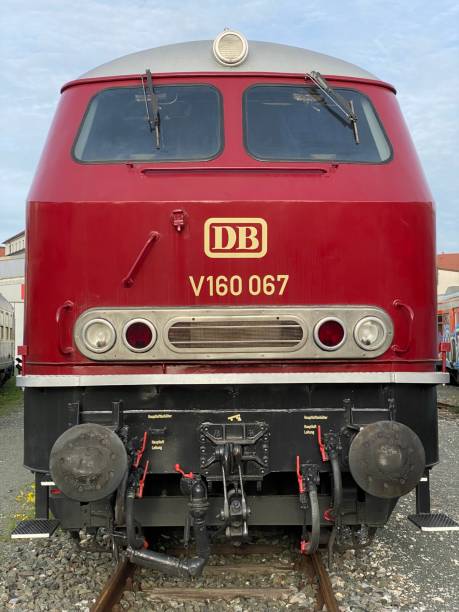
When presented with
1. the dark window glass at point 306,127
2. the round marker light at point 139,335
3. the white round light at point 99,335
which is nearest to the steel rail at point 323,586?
the round marker light at point 139,335

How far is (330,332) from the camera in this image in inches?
163

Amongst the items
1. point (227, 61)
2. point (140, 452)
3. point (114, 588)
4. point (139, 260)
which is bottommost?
point (114, 588)

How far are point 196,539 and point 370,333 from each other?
1570 mm

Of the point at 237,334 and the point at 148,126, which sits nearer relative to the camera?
the point at 237,334

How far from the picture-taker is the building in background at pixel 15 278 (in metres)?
35.3

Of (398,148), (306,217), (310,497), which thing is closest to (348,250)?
(306,217)

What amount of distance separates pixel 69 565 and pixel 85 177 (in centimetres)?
279

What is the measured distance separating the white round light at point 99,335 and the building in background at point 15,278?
61.4 feet

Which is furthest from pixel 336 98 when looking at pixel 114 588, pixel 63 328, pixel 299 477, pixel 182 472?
pixel 114 588

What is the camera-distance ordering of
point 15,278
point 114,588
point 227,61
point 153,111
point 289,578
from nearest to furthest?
point 114,588
point 153,111
point 227,61
point 289,578
point 15,278

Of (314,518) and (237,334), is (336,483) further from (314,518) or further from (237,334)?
(237,334)

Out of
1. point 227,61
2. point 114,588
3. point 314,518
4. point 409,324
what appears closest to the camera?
point 314,518

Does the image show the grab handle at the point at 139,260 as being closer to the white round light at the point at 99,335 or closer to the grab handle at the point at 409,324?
the white round light at the point at 99,335

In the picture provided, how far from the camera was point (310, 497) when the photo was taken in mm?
3965
